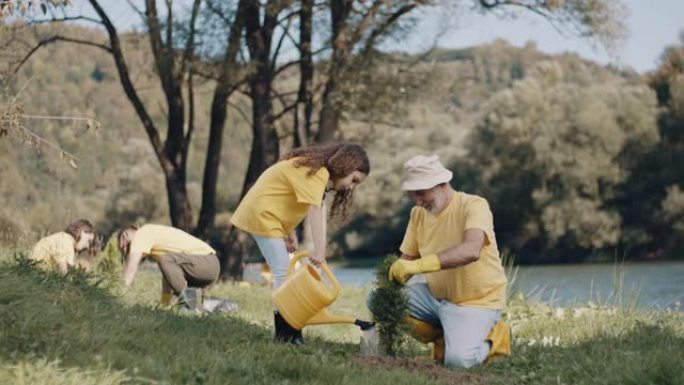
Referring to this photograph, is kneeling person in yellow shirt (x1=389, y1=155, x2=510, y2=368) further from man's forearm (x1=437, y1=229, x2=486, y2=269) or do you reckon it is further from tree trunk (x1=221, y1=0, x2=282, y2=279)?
tree trunk (x1=221, y1=0, x2=282, y2=279)

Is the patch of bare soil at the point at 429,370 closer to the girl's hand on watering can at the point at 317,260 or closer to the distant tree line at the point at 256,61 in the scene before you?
the girl's hand on watering can at the point at 317,260

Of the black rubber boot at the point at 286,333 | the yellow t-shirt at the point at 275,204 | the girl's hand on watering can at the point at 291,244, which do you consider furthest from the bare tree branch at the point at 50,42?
the black rubber boot at the point at 286,333

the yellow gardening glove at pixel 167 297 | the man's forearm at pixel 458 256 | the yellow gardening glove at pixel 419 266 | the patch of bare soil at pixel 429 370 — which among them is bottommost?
the yellow gardening glove at pixel 167 297

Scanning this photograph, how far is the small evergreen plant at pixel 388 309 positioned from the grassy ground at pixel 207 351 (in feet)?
0.72

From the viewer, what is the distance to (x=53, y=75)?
6644 centimetres

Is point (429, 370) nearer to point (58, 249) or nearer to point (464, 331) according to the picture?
point (464, 331)

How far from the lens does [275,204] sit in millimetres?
7316

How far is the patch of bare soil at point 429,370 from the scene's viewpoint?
5986 millimetres

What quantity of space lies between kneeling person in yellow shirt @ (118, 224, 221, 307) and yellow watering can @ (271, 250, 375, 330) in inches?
110

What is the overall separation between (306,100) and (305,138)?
71 cm

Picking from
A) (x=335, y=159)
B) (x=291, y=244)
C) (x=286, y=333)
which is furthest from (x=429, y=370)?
(x=291, y=244)

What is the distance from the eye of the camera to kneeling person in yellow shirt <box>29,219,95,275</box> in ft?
29.9

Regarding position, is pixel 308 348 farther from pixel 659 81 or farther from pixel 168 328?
pixel 659 81

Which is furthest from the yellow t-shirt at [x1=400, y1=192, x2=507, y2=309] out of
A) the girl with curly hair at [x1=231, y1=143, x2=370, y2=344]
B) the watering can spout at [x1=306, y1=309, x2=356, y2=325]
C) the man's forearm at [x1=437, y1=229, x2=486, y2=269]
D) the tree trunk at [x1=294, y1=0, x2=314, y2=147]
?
the tree trunk at [x1=294, y1=0, x2=314, y2=147]
